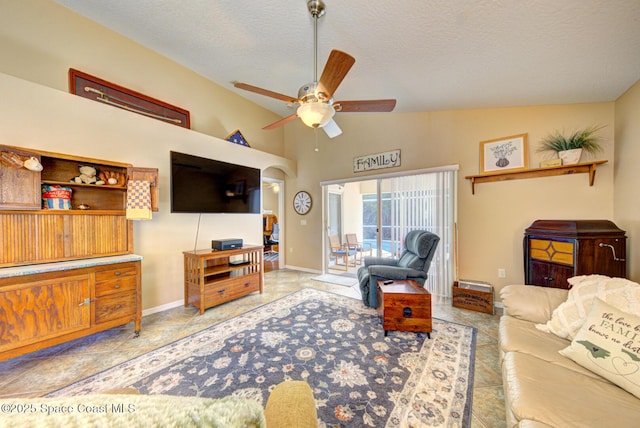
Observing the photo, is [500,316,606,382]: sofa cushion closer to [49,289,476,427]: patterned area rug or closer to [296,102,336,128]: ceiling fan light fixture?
[49,289,476,427]: patterned area rug

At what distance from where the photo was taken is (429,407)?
1464mm

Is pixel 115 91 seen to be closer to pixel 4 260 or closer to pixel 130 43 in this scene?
pixel 130 43

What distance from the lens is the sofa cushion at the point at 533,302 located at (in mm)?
1662

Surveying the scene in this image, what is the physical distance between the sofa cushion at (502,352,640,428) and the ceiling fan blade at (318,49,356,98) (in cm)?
207

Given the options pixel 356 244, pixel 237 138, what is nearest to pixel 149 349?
pixel 237 138

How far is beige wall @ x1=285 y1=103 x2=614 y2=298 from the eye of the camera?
98.8 inches

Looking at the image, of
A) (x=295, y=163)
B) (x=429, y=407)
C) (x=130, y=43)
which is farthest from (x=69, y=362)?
(x=295, y=163)

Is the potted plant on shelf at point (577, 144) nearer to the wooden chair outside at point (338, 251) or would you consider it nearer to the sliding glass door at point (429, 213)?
the sliding glass door at point (429, 213)

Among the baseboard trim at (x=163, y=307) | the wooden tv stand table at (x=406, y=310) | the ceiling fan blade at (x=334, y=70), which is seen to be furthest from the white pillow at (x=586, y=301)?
the baseboard trim at (x=163, y=307)

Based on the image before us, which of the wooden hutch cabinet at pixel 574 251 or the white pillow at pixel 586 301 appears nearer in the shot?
the white pillow at pixel 586 301

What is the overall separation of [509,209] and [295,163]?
3.89 meters

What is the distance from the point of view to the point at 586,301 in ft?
4.74

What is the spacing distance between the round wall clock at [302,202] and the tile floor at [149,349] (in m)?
2.23

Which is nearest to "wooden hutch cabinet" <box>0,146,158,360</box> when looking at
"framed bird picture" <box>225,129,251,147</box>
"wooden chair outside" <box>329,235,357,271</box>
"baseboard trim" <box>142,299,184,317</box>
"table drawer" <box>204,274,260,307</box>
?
"baseboard trim" <box>142,299,184,317</box>
